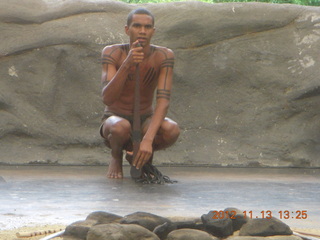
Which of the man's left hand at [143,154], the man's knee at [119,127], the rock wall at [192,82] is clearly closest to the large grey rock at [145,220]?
the man's left hand at [143,154]

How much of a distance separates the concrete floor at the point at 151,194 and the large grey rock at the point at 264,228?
717 millimetres

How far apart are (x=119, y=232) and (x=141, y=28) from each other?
10.2 ft

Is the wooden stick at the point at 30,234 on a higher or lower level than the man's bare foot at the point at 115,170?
lower

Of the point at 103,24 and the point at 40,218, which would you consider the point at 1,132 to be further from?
the point at 40,218

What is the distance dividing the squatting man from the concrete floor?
31cm

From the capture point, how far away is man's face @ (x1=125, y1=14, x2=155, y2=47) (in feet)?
20.4

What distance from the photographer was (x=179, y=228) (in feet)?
12.1

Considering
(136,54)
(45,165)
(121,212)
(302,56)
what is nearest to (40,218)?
(121,212)

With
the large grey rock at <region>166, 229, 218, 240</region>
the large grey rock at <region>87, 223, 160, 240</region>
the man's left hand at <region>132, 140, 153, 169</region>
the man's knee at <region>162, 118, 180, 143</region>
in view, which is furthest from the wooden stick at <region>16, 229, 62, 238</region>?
the man's knee at <region>162, 118, 180, 143</region>

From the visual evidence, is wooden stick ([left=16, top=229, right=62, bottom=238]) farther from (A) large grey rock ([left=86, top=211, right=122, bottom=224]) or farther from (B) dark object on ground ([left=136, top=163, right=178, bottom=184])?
(B) dark object on ground ([left=136, top=163, right=178, bottom=184])

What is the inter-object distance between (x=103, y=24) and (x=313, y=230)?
14.9 feet

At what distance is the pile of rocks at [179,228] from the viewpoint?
3354mm

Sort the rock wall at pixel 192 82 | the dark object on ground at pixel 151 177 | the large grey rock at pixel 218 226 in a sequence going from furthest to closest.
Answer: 1. the rock wall at pixel 192 82
2. the dark object on ground at pixel 151 177
3. the large grey rock at pixel 218 226

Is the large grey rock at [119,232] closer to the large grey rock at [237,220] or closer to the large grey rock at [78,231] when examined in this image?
the large grey rock at [78,231]
